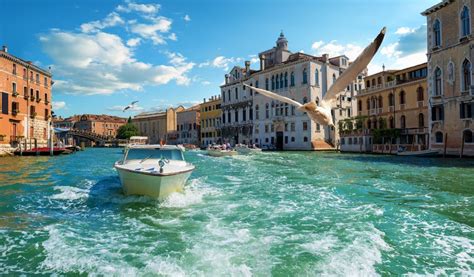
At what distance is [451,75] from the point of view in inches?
1000

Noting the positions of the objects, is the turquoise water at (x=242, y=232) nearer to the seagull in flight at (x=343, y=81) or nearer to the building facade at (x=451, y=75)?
the seagull in flight at (x=343, y=81)

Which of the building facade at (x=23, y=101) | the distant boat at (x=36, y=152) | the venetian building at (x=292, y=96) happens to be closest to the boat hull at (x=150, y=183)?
the distant boat at (x=36, y=152)

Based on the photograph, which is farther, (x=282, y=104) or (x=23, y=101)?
(x=282, y=104)

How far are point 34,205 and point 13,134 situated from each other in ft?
105

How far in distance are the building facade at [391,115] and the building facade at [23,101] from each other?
34.9 metres

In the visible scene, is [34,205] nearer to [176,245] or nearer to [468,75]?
[176,245]

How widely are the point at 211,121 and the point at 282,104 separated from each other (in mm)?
18447

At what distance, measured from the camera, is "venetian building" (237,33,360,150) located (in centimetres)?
4444

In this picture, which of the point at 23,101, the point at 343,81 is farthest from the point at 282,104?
the point at 343,81

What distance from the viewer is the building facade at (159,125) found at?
73562 mm

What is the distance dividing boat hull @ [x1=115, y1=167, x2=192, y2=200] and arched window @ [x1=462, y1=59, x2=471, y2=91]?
24152 mm

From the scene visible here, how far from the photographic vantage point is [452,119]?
994 inches

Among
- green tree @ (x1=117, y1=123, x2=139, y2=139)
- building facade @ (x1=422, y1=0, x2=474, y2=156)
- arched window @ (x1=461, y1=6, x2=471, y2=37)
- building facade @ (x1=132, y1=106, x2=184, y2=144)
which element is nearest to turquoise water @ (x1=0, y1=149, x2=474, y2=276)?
building facade @ (x1=422, y1=0, x2=474, y2=156)

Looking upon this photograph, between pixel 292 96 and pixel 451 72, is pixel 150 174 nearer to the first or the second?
pixel 451 72
